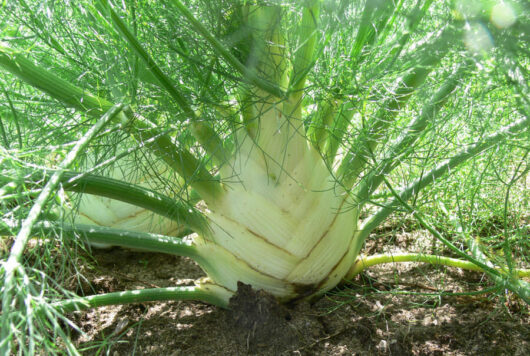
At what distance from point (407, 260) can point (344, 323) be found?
0.89 ft

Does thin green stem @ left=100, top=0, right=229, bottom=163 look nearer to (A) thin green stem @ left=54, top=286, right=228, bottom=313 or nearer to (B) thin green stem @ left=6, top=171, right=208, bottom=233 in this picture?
(B) thin green stem @ left=6, top=171, right=208, bottom=233

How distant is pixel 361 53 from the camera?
1153 millimetres

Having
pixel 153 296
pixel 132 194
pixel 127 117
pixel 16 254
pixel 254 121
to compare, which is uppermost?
pixel 254 121

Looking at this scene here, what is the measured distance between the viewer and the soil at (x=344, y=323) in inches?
47.0

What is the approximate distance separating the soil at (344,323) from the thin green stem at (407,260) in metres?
0.04

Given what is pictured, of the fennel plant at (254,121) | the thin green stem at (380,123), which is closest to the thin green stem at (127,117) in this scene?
the fennel plant at (254,121)

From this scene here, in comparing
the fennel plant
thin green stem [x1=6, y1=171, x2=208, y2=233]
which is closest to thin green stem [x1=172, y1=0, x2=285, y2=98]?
the fennel plant

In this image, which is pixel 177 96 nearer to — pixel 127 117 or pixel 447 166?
pixel 127 117

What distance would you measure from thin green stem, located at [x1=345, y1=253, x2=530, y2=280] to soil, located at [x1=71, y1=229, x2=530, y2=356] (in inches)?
1.7

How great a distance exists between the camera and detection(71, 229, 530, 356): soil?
119cm

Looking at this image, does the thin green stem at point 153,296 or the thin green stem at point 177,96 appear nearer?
the thin green stem at point 177,96

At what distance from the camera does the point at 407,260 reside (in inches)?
55.2

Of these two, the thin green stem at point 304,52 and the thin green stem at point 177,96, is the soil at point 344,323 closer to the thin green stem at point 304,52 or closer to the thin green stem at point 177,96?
the thin green stem at point 177,96

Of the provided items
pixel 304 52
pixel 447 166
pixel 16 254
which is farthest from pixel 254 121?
pixel 16 254
